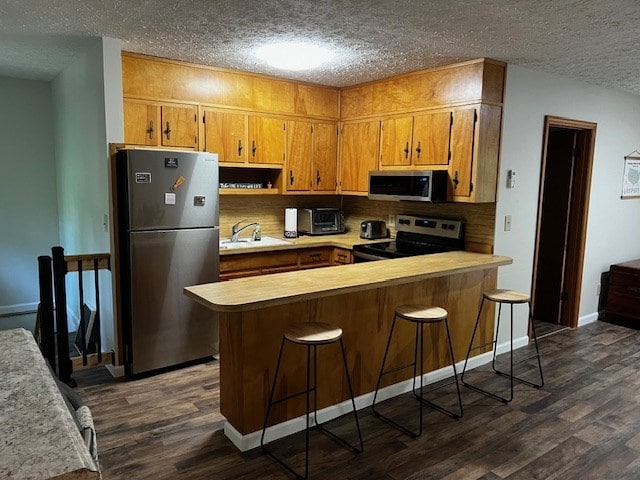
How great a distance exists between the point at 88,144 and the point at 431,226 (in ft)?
9.90

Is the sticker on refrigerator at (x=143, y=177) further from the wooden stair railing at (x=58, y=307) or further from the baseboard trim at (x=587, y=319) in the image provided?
the baseboard trim at (x=587, y=319)

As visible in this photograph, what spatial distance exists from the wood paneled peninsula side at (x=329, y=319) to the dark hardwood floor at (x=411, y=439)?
20 cm

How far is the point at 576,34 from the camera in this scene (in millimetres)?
2857

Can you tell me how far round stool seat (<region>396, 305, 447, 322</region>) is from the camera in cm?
278

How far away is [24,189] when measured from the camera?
5.14 m

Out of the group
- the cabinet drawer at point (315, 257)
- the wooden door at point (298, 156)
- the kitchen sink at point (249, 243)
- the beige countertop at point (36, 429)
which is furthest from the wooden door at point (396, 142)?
the beige countertop at point (36, 429)

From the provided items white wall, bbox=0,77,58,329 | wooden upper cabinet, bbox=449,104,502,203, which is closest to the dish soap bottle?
wooden upper cabinet, bbox=449,104,502,203

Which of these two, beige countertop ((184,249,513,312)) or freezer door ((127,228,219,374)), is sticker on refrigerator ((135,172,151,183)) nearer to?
freezer door ((127,228,219,374))

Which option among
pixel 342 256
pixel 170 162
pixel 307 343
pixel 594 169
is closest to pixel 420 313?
pixel 307 343

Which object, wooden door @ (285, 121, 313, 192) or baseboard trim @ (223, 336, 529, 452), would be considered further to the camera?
wooden door @ (285, 121, 313, 192)

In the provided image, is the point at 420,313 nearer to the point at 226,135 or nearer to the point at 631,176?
the point at 226,135

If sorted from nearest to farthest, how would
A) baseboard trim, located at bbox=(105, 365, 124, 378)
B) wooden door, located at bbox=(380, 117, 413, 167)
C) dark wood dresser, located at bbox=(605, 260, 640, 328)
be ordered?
1. baseboard trim, located at bbox=(105, 365, 124, 378)
2. wooden door, located at bbox=(380, 117, 413, 167)
3. dark wood dresser, located at bbox=(605, 260, 640, 328)

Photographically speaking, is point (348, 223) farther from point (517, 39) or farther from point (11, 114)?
point (11, 114)

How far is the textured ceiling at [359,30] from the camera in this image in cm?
249
